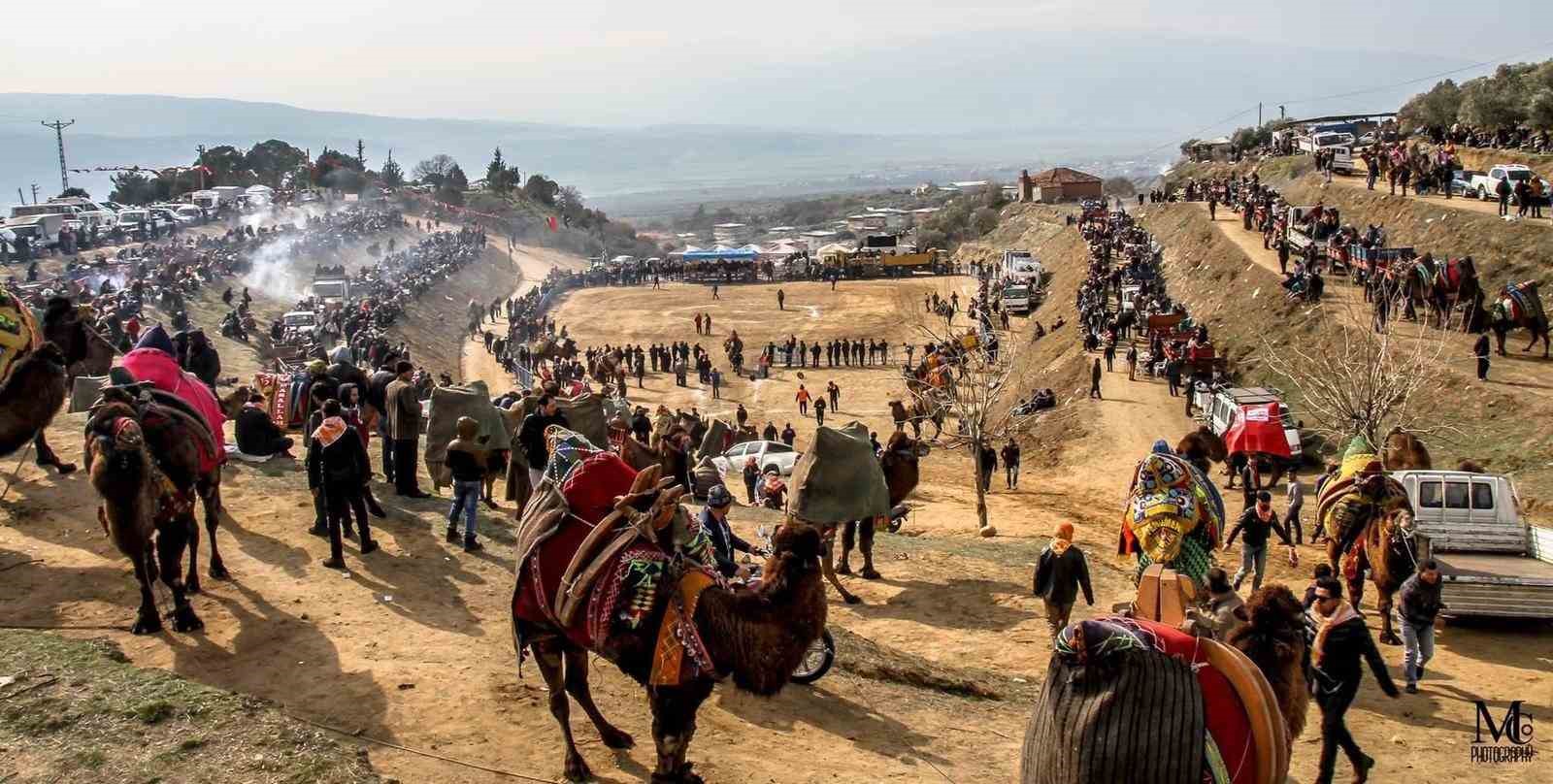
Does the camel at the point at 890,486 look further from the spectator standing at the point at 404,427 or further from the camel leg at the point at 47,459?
the camel leg at the point at 47,459

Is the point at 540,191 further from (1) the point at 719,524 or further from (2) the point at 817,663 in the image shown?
(2) the point at 817,663

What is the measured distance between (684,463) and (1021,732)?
20.5 ft

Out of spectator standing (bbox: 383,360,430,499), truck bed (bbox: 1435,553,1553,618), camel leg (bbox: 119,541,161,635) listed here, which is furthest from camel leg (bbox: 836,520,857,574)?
camel leg (bbox: 119,541,161,635)

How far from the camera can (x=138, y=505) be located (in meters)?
9.80

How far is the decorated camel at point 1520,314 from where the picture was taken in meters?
27.9

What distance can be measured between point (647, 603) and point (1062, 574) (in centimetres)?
614

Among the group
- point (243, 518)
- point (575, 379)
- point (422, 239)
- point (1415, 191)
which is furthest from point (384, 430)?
point (422, 239)

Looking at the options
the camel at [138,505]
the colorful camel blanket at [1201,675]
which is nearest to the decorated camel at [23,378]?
the camel at [138,505]

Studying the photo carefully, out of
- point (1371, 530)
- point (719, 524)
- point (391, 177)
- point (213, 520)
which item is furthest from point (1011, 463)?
point (391, 177)

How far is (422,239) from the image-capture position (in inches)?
3184

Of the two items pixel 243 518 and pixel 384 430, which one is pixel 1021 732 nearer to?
pixel 243 518

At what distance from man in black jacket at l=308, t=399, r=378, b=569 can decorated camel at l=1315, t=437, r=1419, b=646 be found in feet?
36.4

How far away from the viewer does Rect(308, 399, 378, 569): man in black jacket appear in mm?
12188

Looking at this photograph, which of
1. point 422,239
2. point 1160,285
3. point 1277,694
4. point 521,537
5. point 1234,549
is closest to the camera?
point 1277,694
